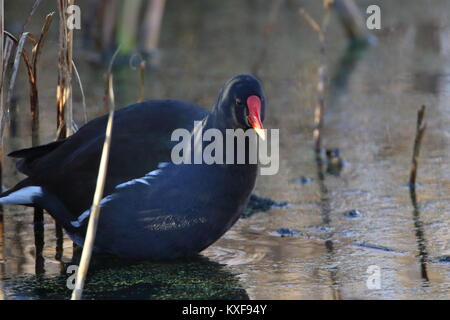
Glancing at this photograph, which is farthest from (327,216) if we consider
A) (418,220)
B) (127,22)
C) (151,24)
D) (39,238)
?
(151,24)

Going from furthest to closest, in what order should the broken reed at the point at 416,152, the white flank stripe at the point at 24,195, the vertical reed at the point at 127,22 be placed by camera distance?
the vertical reed at the point at 127,22 < the broken reed at the point at 416,152 < the white flank stripe at the point at 24,195

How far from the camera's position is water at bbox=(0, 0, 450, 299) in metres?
3.53

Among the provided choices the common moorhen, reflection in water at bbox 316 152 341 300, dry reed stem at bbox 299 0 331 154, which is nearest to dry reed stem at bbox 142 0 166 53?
dry reed stem at bbox 299 0 331 154

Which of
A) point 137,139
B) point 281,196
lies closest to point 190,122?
point 137,139

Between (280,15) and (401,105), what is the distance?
3.58m

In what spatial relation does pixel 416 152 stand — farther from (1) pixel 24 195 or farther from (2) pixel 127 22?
(2) pixel 127 22

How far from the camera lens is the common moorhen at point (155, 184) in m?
3.54

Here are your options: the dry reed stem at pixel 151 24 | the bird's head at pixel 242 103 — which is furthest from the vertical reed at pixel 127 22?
the bird's head at pixel 242 103

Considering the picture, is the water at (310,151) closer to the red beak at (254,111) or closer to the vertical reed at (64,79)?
the vertical reed at (64,79)

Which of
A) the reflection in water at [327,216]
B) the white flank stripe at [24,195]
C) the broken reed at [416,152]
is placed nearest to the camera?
the reflection in water at [327,216]

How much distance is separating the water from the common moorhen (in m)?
0.14

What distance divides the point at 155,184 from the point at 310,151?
2.09 m

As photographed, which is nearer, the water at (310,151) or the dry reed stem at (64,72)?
the water at (310,151)

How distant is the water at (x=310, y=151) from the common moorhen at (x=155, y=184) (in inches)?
5.6
